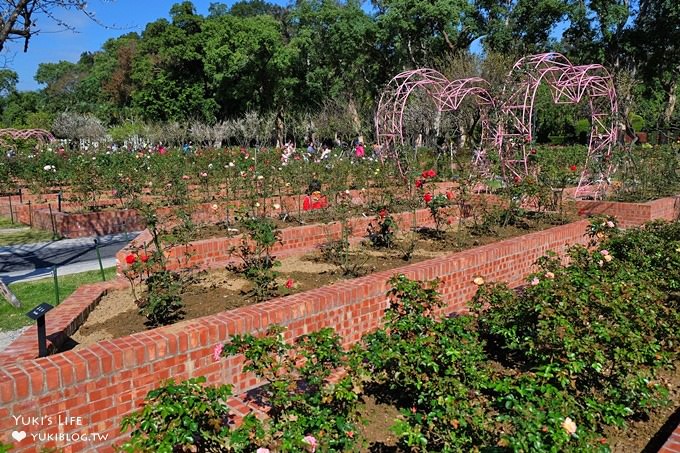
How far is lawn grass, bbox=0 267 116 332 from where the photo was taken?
5801 millimetres

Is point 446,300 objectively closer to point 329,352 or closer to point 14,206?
point 329,352

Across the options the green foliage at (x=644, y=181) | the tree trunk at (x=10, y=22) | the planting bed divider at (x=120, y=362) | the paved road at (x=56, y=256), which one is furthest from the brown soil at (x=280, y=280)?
the green foliage at (x=644, y=181)

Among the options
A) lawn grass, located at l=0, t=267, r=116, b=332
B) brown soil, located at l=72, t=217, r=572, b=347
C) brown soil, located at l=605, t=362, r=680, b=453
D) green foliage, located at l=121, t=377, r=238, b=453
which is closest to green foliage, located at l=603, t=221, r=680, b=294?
brown soil, located at l=605, t=362, r=680, b=453

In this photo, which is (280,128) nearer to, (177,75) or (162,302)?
(177,75)

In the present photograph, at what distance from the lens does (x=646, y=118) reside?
40375mm

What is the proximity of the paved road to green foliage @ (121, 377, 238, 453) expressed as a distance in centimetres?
642

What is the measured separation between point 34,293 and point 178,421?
18.1 feet

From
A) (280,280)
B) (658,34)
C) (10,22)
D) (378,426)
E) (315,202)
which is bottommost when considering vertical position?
(378,426)

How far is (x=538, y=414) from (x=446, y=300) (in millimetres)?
3371

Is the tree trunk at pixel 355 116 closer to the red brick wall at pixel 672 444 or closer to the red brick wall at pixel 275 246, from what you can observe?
the red brick wall at pixel 275 246

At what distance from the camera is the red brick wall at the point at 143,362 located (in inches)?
120

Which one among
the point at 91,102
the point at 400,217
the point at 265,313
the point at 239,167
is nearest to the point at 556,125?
the point at 239,167

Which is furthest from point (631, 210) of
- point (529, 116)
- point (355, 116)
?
point (355, 116)

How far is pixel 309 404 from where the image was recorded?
2795 millimetres
